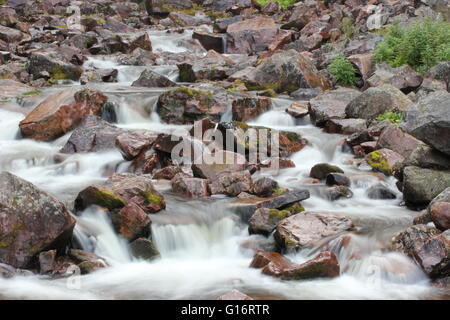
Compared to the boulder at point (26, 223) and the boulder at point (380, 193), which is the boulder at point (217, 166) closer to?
the boulder at point (380, 193)

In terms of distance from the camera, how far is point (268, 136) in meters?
10.6

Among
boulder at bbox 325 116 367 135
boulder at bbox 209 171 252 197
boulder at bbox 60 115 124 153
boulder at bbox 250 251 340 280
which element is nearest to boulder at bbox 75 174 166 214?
boulder at bbox 209 171 252 197

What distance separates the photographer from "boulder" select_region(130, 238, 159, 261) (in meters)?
6.42

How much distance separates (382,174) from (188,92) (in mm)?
5145

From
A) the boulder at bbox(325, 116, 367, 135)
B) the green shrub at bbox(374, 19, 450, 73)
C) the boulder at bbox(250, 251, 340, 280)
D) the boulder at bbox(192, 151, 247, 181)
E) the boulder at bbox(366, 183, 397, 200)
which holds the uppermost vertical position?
the green shrub at bbox(374, 19, 450, 73)

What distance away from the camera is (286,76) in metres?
15.2

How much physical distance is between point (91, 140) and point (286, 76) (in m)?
6.98

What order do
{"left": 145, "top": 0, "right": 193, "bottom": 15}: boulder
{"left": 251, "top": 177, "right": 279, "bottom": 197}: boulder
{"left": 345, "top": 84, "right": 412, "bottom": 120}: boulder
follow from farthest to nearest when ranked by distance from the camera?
{"left": 145, "top": 0, "right": 193, "bottom": 15}: boulder, {"left": 345, "top": 84, "right": 412, "bottom": 120}: boulder, {"left": 251, "top": 177, "right": 279, "bottom": 197}: boulder

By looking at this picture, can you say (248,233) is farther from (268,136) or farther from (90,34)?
(90,34)

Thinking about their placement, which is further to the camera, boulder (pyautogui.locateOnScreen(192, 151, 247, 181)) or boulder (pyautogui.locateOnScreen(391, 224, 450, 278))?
boulder (pyautogui.locateOnScreen(192, 151, 247, 181))

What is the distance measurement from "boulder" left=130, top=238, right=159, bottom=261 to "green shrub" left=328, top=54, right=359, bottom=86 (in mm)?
10698

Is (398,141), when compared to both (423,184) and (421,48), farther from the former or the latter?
(421,48)

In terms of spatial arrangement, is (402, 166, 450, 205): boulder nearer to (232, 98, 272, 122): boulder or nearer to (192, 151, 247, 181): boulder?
(192, 151, 247, 181): boulder

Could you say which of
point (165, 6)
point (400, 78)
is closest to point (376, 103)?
point (400, 78)
